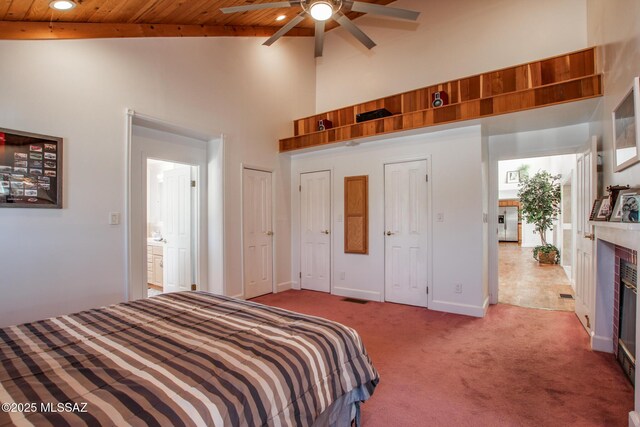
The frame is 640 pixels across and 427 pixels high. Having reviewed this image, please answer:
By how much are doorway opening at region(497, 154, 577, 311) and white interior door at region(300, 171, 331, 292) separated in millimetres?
2523

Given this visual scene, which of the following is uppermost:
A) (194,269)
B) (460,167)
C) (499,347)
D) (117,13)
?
(117,13)

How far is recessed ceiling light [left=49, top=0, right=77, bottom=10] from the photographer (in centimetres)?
246

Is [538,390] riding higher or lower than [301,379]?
lower

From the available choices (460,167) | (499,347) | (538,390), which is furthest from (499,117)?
(538,390)

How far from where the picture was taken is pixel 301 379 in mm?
1278

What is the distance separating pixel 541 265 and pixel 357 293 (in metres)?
5.24

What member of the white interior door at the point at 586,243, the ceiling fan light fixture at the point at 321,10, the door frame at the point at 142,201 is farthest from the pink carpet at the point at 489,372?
the ceiling fan light fixture at the point at 321,10

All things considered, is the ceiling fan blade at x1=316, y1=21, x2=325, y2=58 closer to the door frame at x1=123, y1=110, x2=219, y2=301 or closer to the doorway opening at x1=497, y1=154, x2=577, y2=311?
the door frame at x1=123, y1=110, x2=219, y2=301

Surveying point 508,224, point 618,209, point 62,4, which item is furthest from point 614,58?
point 508,224

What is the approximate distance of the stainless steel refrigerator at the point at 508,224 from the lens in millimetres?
13516

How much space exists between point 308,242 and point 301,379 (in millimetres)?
3908

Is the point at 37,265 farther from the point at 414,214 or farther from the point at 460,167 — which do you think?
the point at 460,167

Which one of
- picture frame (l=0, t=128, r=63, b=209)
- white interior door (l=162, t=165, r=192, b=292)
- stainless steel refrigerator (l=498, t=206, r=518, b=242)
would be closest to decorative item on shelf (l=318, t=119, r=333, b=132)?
white interior door (l=162, t=165, r=192, b=292)

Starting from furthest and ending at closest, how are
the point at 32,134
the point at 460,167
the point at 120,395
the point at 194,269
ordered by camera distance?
1. the point at 194,269
2. the point at 460,167
3. the point at 32,134
4. the point at 120,395
